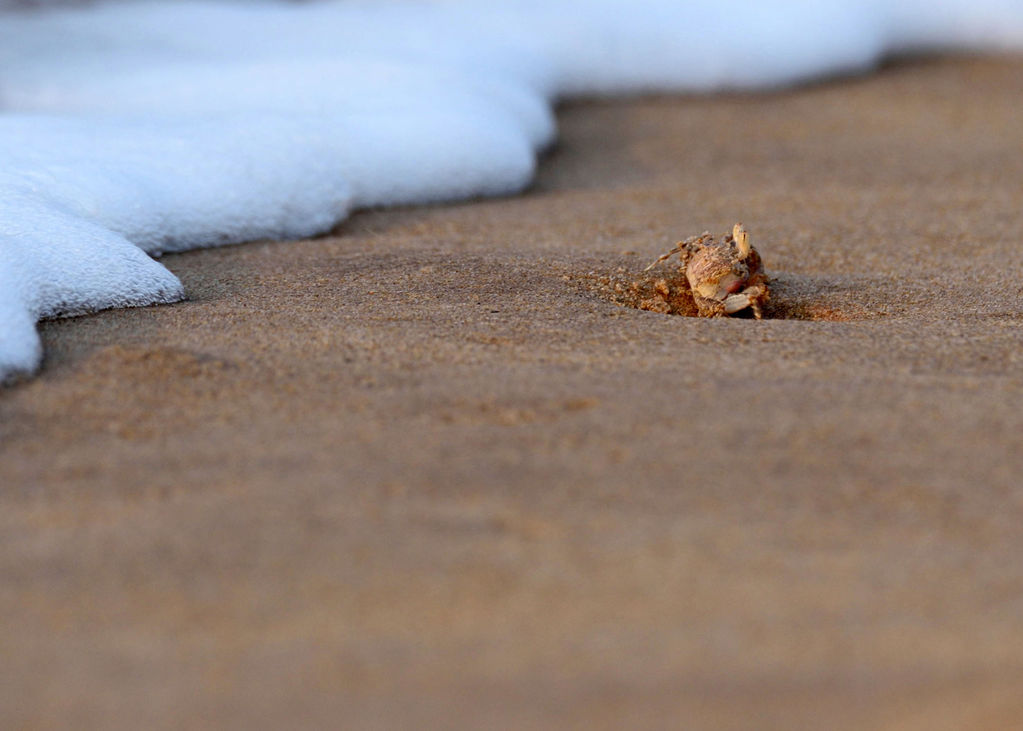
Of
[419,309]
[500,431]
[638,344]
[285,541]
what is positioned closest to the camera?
[285,541]

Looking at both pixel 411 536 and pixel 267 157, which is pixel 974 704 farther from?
pixel 267 157

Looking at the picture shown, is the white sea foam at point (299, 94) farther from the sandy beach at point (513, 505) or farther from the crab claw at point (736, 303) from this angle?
the crab claw at point (736, 303)

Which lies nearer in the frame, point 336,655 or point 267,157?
point 336,655

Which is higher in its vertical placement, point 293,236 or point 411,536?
point 293,236

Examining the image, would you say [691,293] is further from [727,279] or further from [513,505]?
[513,505]

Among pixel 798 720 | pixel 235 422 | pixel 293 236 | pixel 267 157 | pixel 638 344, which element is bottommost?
pixel 798 720

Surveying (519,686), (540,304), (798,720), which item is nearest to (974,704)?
(798,720)

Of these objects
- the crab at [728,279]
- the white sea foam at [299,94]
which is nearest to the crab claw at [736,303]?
the crab at [728,279]
